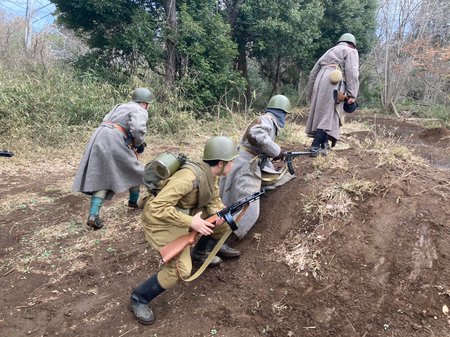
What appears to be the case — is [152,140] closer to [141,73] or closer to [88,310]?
[141,73]

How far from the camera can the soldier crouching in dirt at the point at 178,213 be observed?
256 centimetres

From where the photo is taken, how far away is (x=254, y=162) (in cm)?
364

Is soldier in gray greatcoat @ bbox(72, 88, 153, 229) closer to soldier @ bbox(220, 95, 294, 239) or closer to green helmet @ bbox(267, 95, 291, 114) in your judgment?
soldier @ bbox(220, 95, 294, 239)

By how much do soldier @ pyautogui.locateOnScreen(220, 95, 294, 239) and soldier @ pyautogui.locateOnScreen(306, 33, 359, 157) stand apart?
964 millimetres

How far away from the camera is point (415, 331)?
2.62 m

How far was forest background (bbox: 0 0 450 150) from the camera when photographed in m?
8.44

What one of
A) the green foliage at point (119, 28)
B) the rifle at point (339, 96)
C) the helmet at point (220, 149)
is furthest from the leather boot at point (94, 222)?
the green foliage at point (119, 28)

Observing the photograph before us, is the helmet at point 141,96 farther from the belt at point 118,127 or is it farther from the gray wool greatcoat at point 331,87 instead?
the gray wool greatcoat at point 331,87

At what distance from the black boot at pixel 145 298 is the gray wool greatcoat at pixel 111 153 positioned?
1.73 m

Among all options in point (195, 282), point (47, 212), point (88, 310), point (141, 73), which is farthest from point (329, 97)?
point (141, 73)

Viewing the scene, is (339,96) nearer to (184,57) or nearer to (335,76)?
(335,76)

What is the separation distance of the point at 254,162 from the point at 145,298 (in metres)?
1.57

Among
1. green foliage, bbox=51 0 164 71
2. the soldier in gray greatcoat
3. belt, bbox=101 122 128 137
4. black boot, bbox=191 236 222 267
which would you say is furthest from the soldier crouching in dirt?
green foliage, bbox=51 0 164 71

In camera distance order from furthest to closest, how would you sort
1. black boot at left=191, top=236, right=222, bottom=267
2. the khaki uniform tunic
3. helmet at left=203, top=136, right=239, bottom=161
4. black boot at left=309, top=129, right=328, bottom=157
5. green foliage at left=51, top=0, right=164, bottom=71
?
green foliage at left=51, top=0, right=164, bottom=71 → black boot at left=309, top=129, right=328, bottom=157 → black boot at left=191, top=236, right=222, bottom=267 → helmet at left=203, top=136, right=239, bottom=161 → the khaki uniform tunic
